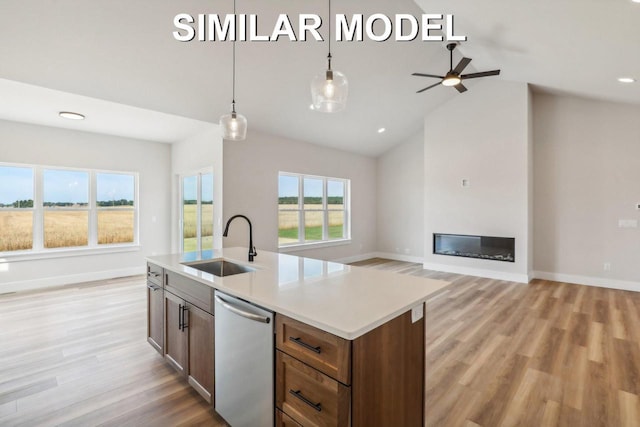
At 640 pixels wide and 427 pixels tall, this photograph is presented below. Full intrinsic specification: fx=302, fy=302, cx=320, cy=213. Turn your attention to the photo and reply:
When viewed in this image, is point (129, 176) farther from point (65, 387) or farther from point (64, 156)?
point (65, 387)

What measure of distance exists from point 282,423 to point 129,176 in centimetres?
611

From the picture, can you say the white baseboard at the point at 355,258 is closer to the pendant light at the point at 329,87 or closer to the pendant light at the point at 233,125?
the pendant light at the point at 233,125

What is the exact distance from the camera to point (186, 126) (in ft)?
17.1

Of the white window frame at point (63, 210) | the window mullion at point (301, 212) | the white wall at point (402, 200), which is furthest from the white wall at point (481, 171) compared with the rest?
the white window frame at point (63, 210)

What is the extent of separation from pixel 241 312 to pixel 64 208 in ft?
18.2

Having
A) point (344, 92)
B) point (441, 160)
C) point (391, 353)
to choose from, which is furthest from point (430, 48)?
point (391, 353)

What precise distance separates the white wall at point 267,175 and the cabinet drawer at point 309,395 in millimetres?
3907

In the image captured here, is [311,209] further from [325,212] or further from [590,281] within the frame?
[590,281]

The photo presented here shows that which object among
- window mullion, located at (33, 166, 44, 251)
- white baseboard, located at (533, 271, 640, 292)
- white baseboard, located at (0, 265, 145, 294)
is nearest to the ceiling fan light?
white baseboard, located at (533, 271, 640, 292)

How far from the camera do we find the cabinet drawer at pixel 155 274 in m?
2.49

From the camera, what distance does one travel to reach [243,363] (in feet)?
5.37

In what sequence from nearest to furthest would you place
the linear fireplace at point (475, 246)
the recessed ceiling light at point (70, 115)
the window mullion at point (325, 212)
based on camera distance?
the recessed ceiling light at point (70, 115) → the linear fireplace at point (475, 246) → the window mullion at point (325, 212)

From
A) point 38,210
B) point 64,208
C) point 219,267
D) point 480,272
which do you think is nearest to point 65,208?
point 64,208

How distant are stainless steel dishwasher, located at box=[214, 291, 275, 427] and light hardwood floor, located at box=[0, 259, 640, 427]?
0.36m
